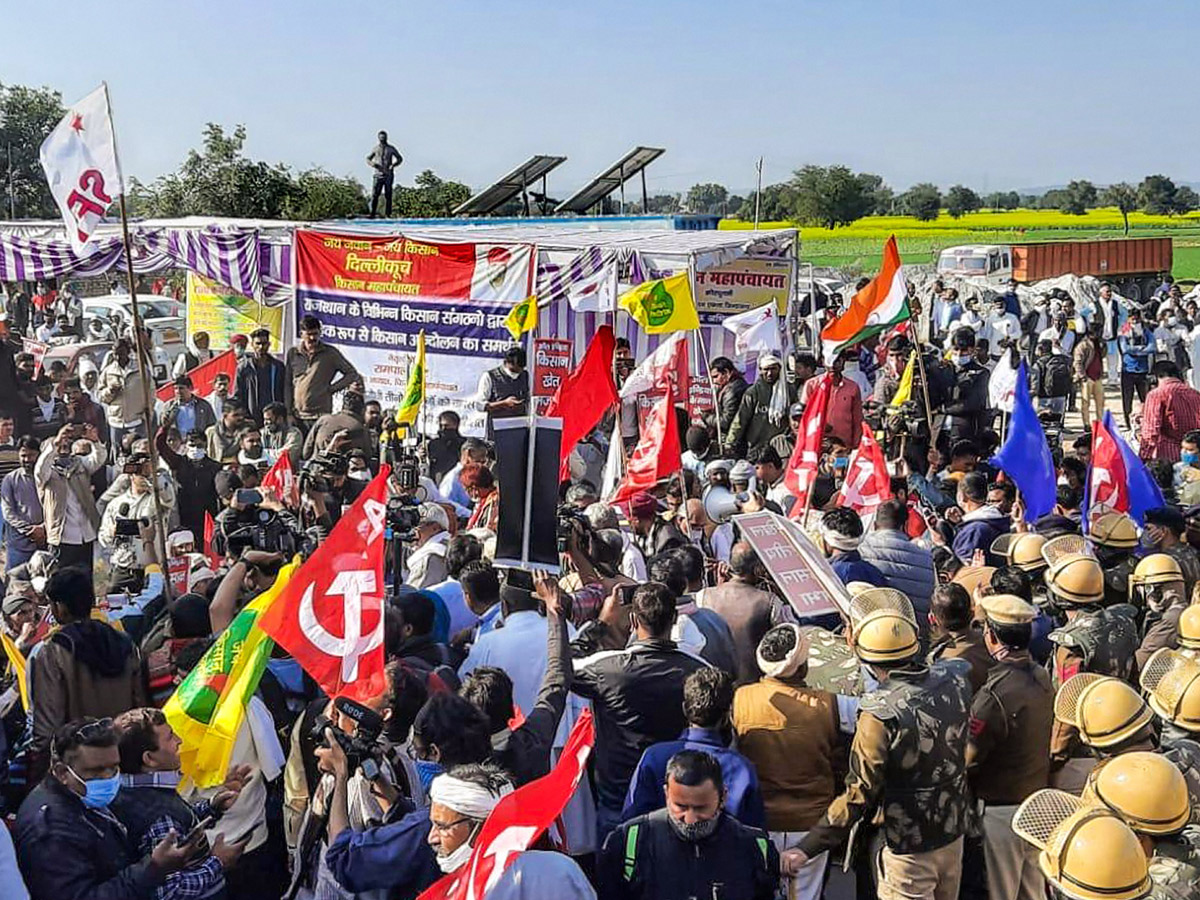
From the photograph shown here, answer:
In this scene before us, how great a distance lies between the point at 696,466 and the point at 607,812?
5028 millimetres

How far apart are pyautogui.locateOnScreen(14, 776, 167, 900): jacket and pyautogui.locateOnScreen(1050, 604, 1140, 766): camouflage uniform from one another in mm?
3327

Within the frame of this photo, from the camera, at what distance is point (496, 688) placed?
4.27m

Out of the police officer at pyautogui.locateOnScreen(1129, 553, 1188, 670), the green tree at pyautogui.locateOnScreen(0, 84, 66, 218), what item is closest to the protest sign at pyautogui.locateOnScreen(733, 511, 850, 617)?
the police officer at pyautogui.locateOnScreen(1129, 553, 1188, 670)

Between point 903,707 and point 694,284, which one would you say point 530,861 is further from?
point 694,284

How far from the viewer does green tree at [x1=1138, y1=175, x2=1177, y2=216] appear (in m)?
80.9

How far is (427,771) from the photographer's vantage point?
400cm

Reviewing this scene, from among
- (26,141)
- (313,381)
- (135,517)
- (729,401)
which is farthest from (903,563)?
(26,141)

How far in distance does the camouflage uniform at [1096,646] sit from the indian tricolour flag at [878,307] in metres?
5.05

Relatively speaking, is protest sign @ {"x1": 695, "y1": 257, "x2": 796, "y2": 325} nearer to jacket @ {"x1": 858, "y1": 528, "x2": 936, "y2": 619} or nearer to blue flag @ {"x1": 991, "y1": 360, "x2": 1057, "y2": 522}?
blue flag @ {"x1": 991, "y1": 360, "x2": 1057, "y2": 522}

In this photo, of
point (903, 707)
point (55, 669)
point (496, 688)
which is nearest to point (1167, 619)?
point (903, 707)

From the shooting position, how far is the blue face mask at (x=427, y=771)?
3.95 metres

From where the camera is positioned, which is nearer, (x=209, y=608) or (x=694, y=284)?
(x=209, y=608)

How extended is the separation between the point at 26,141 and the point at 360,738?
57927 millimetres

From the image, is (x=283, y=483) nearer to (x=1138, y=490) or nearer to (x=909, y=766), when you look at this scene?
(x=1138, y=490)
